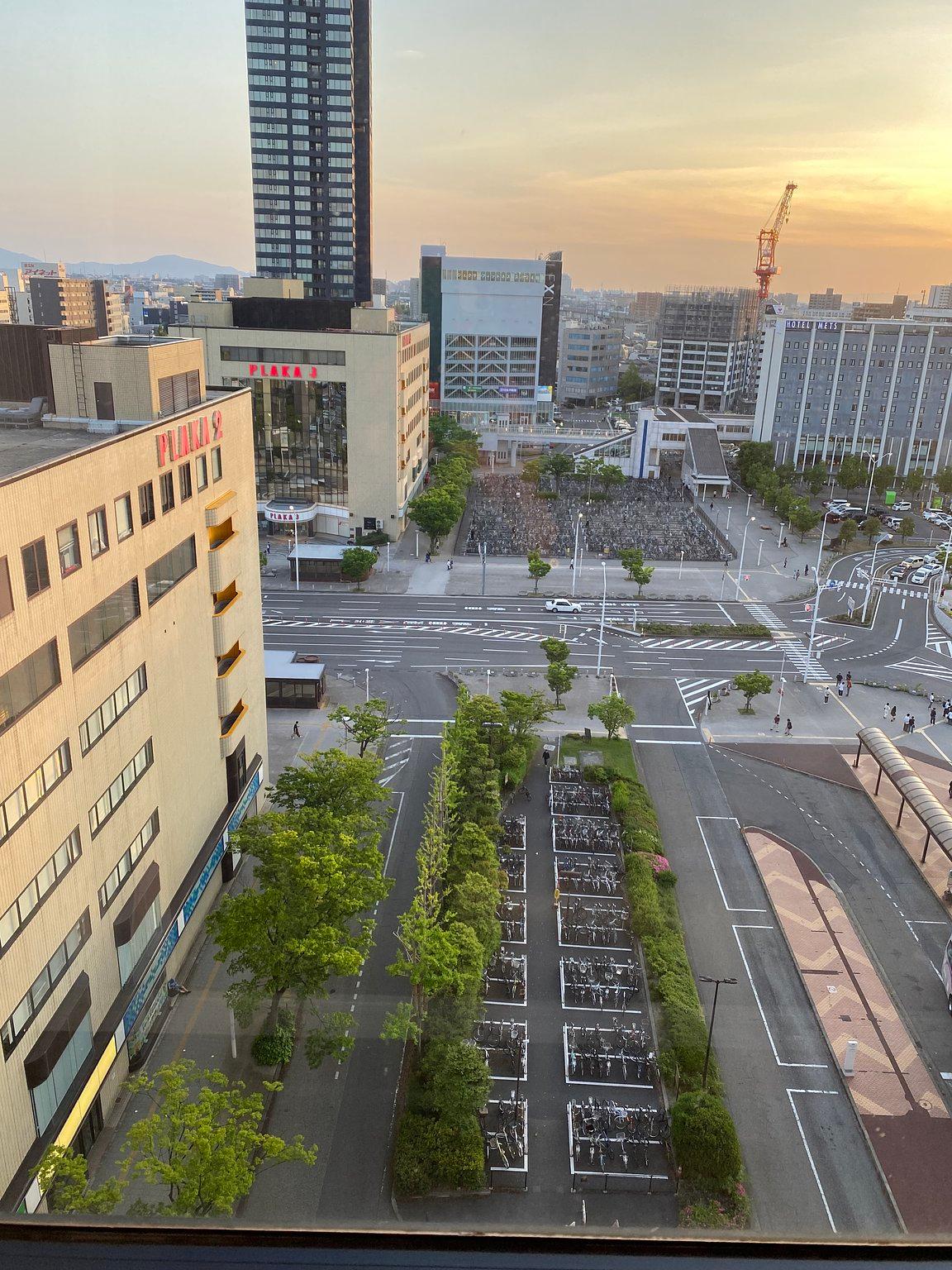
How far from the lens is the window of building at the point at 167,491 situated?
15344 mm

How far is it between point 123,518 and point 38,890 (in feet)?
18.5

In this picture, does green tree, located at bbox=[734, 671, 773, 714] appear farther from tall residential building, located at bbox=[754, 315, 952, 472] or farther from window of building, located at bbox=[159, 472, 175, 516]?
tall residential building, located at bbox=[754, 315, 952, 472]

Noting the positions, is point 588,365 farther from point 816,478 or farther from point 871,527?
point 871,527

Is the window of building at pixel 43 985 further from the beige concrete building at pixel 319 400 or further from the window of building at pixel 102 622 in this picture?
the beige concrete building at pixel 319 400

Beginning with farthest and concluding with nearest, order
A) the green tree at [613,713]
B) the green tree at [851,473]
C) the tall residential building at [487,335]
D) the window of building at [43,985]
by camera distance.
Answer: the tall residential building at [487,335] < the green tree at [851,473] < the green tree at [613,713] < the window of building at [43,985]

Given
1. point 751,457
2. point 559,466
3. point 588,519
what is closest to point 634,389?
point 751,457

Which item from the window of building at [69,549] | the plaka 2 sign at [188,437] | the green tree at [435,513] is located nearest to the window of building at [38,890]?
the window of building at [69,549]

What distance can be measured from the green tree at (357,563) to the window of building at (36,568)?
30.1 m

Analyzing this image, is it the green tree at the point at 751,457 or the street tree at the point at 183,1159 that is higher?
the green tree at the point at 751,457

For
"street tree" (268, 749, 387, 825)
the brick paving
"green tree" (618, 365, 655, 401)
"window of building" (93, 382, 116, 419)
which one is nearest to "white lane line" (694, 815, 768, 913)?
the brick paving

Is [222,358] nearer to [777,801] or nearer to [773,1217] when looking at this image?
[777,801]

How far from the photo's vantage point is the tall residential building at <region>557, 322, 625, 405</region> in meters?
104

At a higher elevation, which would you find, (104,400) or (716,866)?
(104,400)

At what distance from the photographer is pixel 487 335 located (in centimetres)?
8250
